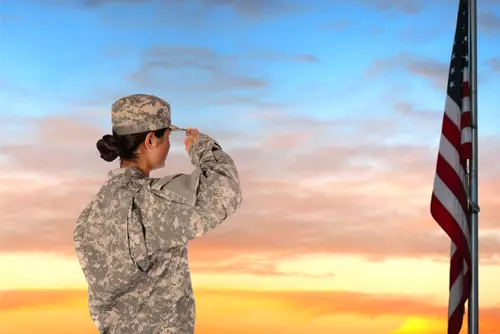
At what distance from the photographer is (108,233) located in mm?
3762

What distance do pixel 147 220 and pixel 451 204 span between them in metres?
4.75

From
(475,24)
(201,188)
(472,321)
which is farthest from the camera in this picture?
(475,24)

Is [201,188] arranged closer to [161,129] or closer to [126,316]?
[161,129]

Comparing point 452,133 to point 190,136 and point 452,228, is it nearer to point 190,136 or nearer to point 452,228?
point 452,228

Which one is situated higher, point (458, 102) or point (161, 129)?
point (458, 102)

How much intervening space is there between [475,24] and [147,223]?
5558 millimetres

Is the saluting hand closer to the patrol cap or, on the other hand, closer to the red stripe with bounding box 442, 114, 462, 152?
the patrol cap

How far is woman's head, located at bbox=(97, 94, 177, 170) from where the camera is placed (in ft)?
12.5

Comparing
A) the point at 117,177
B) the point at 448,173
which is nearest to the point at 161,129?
the point at 117,177

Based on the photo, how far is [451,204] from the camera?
7648mm

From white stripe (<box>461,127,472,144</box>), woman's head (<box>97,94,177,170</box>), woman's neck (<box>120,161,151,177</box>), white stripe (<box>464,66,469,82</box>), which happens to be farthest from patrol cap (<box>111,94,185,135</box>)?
white stripe (<box>464,66,469,82</box>)

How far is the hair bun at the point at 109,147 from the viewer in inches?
148

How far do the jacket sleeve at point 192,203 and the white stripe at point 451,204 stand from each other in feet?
14.8

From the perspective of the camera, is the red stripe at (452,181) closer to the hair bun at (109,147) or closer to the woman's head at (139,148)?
the woman's head at (139,148)
